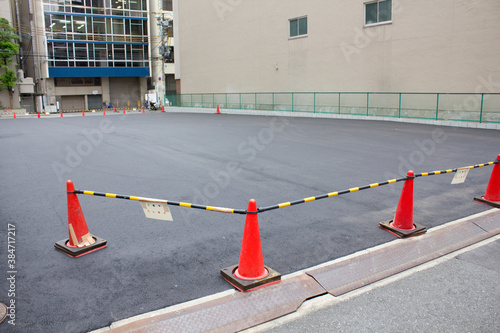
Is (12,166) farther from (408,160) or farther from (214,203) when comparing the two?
(408,160)

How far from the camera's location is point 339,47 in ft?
94.0

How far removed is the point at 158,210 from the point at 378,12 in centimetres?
2533

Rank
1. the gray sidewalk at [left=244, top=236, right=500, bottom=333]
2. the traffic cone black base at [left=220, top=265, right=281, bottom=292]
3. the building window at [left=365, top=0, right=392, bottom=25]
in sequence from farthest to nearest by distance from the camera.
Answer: the building window at [left=365, top=0, right=392, bottom=25] < the traffic cone black base at [left=220, top=265, right=281, bottom=292] < the gray sidewalk at [left=244, top=236, right=500, bottom=333]

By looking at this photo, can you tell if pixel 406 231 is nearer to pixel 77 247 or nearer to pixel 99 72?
pixel 77 247

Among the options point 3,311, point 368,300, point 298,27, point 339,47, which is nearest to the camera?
point 3,311

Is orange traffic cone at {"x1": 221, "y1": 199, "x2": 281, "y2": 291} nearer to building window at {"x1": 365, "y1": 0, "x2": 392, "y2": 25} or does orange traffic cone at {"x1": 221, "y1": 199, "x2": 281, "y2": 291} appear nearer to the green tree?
building window at {"x1": 365, "y1": 0, "x2": 392, "y2": 25}

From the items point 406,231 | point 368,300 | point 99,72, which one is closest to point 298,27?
point 406,231

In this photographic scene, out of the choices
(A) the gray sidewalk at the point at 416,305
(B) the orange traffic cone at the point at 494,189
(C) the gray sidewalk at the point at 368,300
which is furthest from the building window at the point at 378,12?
(A) the gray sidewalk at the point at 416,305

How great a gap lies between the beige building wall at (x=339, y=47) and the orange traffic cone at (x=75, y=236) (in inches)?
869

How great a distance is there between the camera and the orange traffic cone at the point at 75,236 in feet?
18.3

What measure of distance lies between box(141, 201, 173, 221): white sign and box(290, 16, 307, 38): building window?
95.1 ft

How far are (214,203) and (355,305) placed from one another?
13.7 feet

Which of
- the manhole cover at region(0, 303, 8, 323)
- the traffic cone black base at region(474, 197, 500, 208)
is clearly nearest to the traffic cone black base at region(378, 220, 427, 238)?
the traffic cone black base at region(474, 197, 500, 208)

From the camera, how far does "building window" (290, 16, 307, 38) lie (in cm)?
3144
